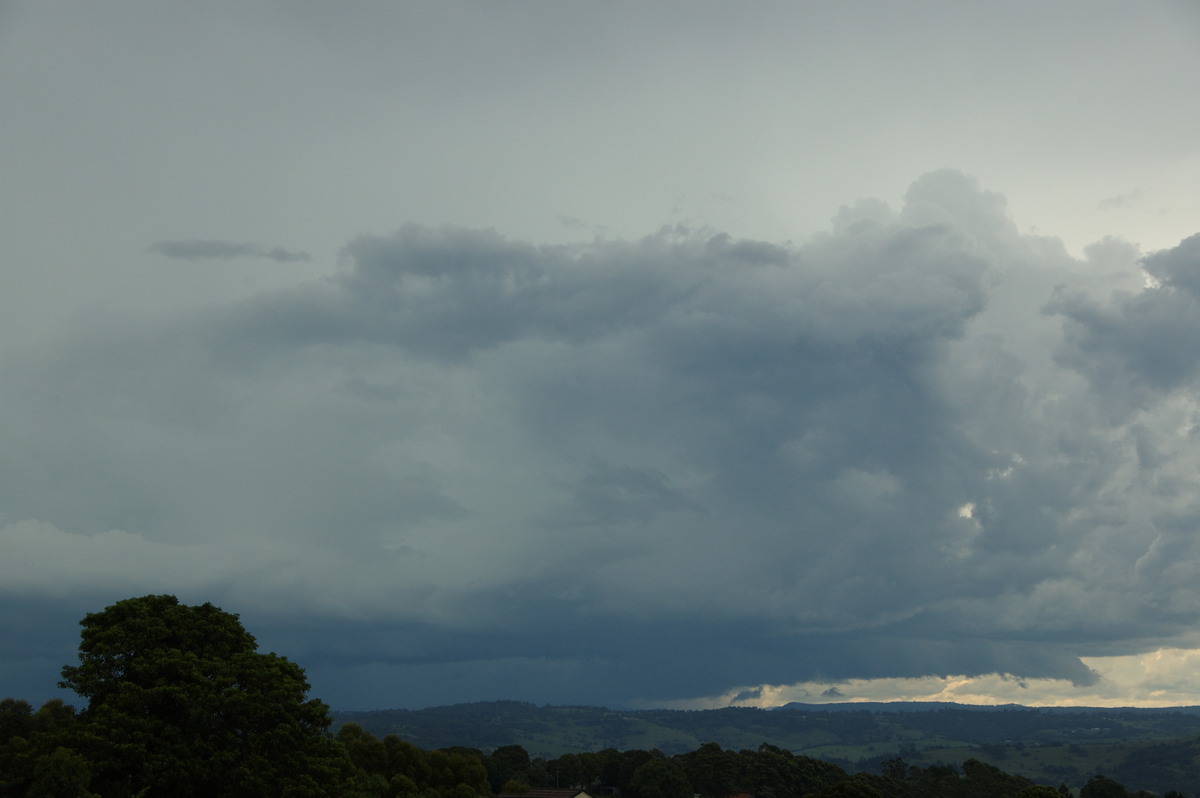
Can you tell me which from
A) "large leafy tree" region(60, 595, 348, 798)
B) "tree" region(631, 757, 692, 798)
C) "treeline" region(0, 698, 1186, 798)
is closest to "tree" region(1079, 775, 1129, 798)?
"treeline" region(0, 698, 1186, 798)

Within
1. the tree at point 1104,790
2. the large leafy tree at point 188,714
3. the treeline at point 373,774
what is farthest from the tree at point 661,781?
the large leafy tree at point 188,714

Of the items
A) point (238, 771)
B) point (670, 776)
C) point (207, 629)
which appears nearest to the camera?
point (238, 771)

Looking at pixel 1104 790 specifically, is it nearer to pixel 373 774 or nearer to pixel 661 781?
pixel 661 781

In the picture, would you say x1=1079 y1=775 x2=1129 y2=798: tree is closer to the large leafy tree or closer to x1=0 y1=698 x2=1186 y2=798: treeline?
x1=0 y1=698 x2=1186 y2=798: treeline

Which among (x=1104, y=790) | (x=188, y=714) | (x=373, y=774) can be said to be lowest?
(x=1104, y=790)

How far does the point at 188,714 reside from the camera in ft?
215

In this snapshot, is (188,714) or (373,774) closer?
(188,714)

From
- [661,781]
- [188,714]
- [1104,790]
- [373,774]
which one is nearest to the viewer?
[188,714]

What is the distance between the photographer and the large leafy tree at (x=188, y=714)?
205 feet

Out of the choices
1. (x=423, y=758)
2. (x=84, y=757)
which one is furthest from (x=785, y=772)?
(x=84, y=757)

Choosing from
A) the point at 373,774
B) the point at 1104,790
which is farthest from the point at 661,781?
the point at 373,774

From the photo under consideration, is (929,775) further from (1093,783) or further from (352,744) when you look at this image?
(352,744)

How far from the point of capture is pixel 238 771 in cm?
6462

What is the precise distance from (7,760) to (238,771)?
14.6m
